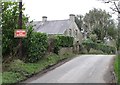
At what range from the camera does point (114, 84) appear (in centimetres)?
1376

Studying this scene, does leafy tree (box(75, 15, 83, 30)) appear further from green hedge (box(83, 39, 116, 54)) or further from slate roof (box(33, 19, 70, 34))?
slate roof (box(33, 19, 70, 34))

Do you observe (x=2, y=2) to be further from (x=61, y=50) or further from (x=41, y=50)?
(x=61, y=50)

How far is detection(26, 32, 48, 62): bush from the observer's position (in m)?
20.5

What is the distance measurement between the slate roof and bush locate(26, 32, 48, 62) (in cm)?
2396

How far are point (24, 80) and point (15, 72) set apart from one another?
1263 millimetres

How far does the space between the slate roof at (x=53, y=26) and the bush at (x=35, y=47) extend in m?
24.0

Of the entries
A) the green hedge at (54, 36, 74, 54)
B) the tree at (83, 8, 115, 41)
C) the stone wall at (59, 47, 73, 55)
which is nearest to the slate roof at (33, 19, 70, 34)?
the stone wall at (59, 47, 73, 55)

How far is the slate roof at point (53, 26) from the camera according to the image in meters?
46.9

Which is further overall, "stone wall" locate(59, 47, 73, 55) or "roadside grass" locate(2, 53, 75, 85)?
"stone wall" locate(59, 47, 73, 55)

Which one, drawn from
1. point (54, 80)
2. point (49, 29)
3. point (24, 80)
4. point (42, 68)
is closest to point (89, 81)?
point (54, 80)

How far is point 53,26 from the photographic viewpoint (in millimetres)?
48938

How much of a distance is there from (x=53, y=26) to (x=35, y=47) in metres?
28.4

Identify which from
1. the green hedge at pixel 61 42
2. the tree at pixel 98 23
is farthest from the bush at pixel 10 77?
the tree at pixel 98 23

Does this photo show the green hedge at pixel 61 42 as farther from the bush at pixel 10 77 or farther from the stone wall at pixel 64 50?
the bush at pixel 10 77
